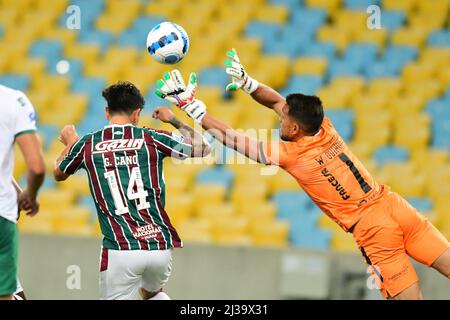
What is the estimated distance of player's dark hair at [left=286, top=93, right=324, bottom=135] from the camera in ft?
25.0

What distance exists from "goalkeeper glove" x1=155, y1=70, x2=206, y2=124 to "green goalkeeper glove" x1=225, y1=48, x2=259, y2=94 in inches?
17.9

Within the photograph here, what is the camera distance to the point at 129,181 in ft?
23.0

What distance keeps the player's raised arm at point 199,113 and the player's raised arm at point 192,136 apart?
0.17 meters

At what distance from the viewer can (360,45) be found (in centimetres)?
1493

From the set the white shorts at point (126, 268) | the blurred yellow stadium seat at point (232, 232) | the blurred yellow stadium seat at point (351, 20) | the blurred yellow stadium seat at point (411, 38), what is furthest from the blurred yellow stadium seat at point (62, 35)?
the white shorts at point (126, 268)

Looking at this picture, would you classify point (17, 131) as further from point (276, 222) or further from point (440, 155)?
point (440, 155)

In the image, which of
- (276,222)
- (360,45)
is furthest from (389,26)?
(276,222)

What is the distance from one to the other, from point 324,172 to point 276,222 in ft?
15.0

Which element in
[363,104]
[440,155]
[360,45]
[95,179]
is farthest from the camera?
[360,45]

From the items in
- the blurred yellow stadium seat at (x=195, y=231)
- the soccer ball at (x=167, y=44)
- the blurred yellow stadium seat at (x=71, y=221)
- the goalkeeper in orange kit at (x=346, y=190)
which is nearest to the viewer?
the goalkeeper in orange kit at (x=346, y=190)

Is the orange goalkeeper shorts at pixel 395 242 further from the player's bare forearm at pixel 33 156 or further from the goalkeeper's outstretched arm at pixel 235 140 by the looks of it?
the player's bare forearm at pixel 33 156

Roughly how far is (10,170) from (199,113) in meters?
1.63

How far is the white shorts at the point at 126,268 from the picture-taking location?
702 cm

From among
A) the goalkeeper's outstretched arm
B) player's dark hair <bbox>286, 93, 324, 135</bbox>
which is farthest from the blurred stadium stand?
the goalkeeper's outstretched arm
